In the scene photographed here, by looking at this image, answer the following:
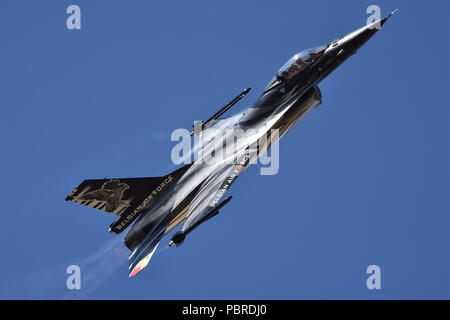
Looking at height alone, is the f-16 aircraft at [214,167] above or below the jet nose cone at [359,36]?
below

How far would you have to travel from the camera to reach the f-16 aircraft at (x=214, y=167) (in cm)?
2306

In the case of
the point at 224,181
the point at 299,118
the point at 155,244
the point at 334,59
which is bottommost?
the point at 155,244

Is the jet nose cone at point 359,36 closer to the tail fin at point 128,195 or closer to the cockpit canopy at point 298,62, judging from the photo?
the cockpit canopy at point 298,62

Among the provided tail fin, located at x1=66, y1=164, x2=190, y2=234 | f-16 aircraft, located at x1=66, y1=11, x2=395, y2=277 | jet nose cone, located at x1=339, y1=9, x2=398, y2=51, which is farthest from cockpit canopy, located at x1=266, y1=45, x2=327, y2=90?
tail fin, located at x1=66, y1=164, x2=190, y2=234

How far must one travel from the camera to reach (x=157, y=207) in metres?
24.1

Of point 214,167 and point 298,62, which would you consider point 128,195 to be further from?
point 298,62

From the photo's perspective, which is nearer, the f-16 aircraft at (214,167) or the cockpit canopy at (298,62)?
the f-16 aircraft at (214,167)

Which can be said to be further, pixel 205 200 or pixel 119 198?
pixel 119 198

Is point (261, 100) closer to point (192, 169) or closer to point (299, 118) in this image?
point (299, 118)

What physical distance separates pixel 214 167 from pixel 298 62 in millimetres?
4380

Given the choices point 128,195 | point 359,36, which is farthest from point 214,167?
point 359,36

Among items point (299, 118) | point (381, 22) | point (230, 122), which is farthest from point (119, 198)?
point (381, 22)

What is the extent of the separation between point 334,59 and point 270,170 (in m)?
4.46

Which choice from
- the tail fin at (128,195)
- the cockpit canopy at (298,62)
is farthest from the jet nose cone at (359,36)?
the tail fin at (128,195)
